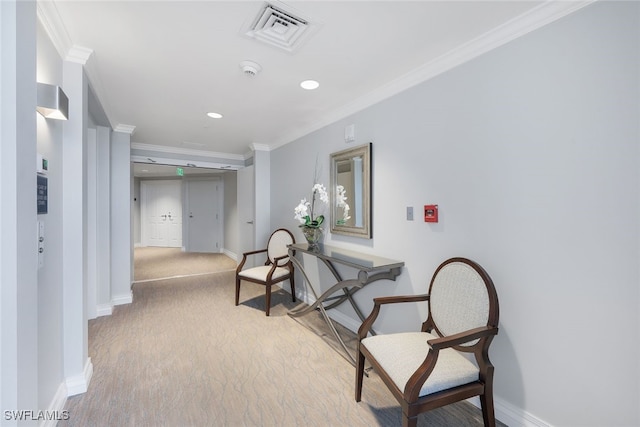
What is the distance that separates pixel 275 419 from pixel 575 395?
1.55 metres

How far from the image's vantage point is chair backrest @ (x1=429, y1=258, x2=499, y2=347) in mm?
1441

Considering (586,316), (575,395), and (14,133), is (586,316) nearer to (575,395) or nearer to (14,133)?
(575,395)

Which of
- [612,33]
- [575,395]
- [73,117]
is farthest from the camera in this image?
[73,117]

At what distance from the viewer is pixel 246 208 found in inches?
190

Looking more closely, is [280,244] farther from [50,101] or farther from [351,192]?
[50,101]

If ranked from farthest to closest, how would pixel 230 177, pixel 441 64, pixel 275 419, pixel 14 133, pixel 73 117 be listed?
pixel 230 177
pixel 441 64
pixel 73 117
pixel 275 419
pixel 14 133

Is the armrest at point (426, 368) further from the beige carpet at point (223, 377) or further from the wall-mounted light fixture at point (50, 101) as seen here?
the wall-mounted light fixture at point (50, 101)

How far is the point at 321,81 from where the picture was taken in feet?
7.35

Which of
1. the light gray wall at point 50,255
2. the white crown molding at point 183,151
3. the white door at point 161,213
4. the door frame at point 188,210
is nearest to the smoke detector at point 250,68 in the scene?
the light gray wall at point 50,255

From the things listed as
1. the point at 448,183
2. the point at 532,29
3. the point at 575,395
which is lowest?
the point at 575,395

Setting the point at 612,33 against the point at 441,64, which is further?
the point at 441,64

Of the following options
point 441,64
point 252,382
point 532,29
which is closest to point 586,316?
point 532,29

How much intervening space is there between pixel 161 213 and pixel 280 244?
5.78 m

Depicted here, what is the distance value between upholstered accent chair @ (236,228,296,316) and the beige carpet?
0.36 meters
